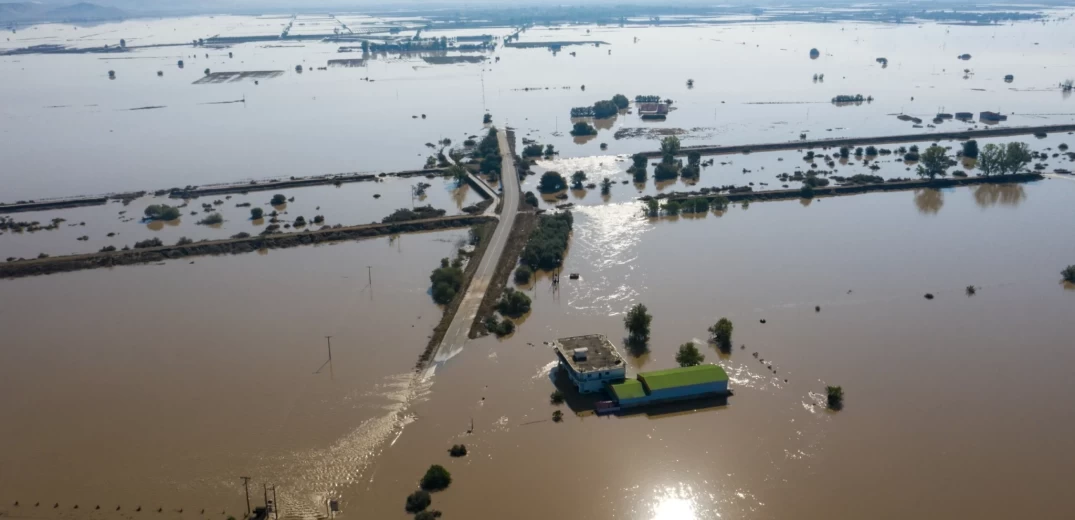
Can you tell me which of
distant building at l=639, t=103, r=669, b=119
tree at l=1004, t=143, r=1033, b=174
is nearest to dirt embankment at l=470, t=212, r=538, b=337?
tree at l=1004, t=143, r=1033, b=174

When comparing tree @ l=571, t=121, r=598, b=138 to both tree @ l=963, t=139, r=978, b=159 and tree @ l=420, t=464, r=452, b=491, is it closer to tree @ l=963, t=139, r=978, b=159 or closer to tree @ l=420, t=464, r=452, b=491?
tree @ l=963, t=139, r=978, b=159

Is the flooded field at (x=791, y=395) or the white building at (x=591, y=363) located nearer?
the flooded field at (x=791, y=395)

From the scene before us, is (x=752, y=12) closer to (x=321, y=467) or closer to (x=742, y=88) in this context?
(x=742, y=88)

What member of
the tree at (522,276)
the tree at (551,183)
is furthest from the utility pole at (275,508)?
the tree at (551,183)

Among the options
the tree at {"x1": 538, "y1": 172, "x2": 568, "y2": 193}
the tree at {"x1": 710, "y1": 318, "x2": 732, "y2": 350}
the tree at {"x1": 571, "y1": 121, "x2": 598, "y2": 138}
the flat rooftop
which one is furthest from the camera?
the tree at {"x1": 571, "y1": 121, "x2": 598, "y2": 138}

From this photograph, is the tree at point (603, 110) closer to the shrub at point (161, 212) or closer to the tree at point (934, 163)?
the tree at point (934, 163)

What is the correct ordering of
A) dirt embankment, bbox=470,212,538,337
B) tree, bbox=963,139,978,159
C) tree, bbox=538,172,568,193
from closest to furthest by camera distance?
dirt embankment, bbox=470,212,538,337 < tree, bbox=538,172,568,193 < tree, bbox=963,139,978,159
